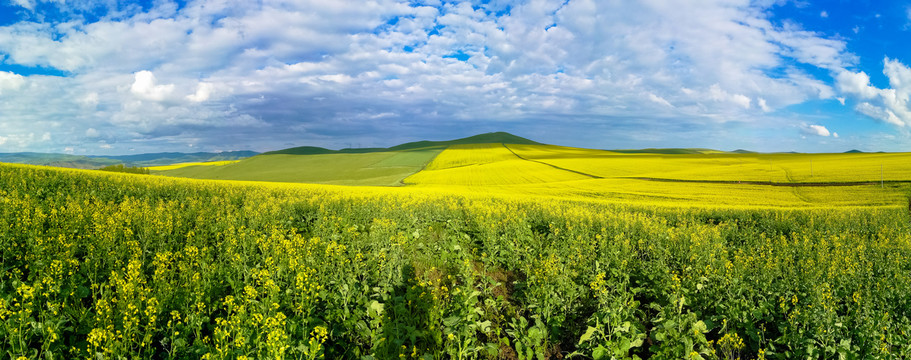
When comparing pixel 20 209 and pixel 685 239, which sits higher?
pixel 20 209

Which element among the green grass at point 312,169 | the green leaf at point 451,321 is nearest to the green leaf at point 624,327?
the green leaf at point 451,321

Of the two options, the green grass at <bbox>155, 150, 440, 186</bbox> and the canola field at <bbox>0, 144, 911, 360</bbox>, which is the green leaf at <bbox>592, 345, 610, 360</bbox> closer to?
the canola field at <bbox>0, 144, 911, 360</bbox>

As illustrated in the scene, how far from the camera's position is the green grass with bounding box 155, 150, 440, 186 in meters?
80.1

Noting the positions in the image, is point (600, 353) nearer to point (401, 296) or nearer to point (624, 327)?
point (624, 327)

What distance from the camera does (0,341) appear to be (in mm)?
4598

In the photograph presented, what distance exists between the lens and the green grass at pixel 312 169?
80125 millimetres

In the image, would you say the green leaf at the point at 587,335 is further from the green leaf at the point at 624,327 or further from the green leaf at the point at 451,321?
the green leaf at the point at 451,321

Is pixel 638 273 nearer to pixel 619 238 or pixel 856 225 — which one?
pixel 619 238

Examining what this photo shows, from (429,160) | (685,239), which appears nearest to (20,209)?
(685,239)

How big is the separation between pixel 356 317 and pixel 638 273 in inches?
283

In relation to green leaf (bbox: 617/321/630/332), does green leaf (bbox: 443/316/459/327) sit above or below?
above

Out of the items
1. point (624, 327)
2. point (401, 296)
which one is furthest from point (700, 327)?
point (401, 296)

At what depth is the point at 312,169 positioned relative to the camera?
94938 mm

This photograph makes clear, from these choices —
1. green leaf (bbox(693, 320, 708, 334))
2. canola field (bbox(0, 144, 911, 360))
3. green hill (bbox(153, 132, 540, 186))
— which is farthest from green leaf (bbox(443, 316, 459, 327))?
green hill (bbox(153, 132, 540, 186))
